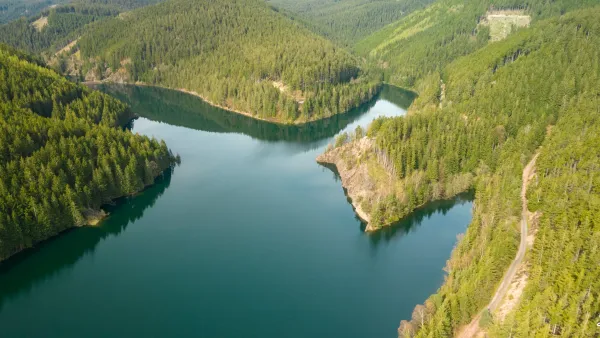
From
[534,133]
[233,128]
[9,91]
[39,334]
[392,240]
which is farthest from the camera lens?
[233,128]

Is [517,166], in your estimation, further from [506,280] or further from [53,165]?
[53,165]

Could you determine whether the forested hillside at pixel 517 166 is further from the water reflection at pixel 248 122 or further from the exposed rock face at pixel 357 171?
the water reflection at pixel 248 122

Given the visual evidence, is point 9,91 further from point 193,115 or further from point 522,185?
point 522,185

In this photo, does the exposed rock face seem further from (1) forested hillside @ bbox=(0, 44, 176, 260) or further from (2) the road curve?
(1) forested hillside @ bbox=(0, 44, 176, 260)

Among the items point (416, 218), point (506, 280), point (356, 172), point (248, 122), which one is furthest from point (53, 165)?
point (506, 280)

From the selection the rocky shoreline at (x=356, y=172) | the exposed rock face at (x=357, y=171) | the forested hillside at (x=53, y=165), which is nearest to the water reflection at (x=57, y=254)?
the forested hillside at (x=53, y=165)

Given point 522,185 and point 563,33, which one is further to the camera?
point 563,33

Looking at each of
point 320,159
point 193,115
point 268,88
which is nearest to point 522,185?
point 320,159
